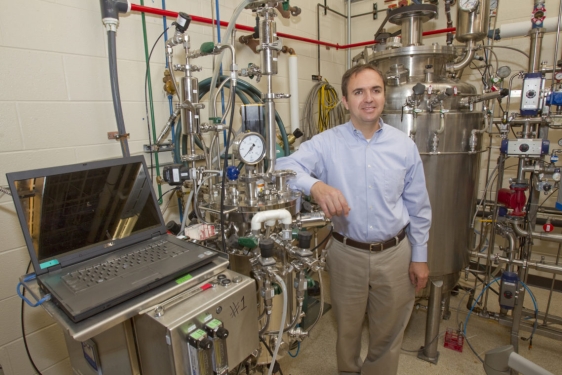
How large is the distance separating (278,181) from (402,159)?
1.81 ft

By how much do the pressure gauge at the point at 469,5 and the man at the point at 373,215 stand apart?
100cm

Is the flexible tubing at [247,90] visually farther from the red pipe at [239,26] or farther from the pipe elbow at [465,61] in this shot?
the pipe elbow at [465,61]

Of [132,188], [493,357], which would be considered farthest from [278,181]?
[493,357]

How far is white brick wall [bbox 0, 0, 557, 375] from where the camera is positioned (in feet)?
4.09

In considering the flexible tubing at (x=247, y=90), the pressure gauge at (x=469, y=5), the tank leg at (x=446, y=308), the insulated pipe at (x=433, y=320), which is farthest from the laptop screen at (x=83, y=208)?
the pressure gauge at (x=469, y=5)

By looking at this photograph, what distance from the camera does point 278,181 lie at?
4.31ft

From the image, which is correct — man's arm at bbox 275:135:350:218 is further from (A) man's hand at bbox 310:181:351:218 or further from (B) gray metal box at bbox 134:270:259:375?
(B) gray metal box at bbox 134:270:259:375

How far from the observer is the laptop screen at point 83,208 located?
2.84ft

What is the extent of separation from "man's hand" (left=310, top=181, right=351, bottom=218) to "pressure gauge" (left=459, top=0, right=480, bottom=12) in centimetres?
157

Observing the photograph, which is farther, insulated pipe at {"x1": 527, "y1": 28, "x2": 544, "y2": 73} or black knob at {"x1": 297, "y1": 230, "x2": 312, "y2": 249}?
insulated pipe at {"x1": 527, "y1": 28, "x2": 544, "y2": 73}

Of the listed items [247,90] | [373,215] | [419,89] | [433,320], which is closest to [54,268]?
[373,215]

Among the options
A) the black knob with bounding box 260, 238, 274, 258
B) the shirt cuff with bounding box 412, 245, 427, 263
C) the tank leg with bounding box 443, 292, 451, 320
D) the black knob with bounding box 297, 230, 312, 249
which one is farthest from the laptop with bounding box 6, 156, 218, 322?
the tank leg with bounding box 443, 292, 451, 320

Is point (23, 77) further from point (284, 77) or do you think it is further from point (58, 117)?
point (284, 77)

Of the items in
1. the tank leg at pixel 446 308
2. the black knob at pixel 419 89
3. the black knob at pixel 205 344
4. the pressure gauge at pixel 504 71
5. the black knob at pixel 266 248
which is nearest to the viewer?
the black knob at pixel 205 344
